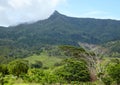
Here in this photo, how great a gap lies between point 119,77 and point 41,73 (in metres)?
28.9

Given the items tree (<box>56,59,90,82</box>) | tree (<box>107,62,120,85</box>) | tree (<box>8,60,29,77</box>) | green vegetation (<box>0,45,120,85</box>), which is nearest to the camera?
green vegetation (<box>0,45,120,85</box>)

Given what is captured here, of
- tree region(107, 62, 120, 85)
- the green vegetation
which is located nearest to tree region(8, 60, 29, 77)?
the green vegetation

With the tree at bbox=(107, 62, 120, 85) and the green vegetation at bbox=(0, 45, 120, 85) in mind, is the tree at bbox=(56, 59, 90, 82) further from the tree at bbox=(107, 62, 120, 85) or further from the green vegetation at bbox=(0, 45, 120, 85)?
the tree at bbox=(107, 62, 120, 85)

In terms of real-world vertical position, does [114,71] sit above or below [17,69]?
above

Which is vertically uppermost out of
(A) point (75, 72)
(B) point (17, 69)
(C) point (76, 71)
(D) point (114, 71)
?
(D) point (114, 71)

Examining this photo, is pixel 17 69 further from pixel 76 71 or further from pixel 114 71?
pixel 114 71

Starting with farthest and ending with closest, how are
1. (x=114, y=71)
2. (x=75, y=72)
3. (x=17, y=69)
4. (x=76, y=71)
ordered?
1. (x=76, y=71)
2. (x=75, y=72)
3. (x=17, y=69)
4. (x=114, y=71)

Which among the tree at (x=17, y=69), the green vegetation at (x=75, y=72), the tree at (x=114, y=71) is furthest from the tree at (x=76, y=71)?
the tree at (x=114, y=71)

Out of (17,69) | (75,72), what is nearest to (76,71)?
(75,72)

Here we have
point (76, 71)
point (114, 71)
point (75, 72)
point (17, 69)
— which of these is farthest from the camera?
point (76, 71)

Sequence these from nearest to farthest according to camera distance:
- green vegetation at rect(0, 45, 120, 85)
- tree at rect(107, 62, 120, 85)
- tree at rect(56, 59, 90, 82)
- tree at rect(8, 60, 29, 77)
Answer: green vegetation at rect(0, 45, 120, 85)
tree at rect(107, 62, 120, 85)
tree at rect(8, 60, 29, 77)
tree at rect(56, 59, 90, 82)

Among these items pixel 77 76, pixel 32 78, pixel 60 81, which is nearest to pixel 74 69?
pixel 77 76

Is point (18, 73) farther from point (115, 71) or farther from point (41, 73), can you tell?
point (115, 71)

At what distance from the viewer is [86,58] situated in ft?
368
